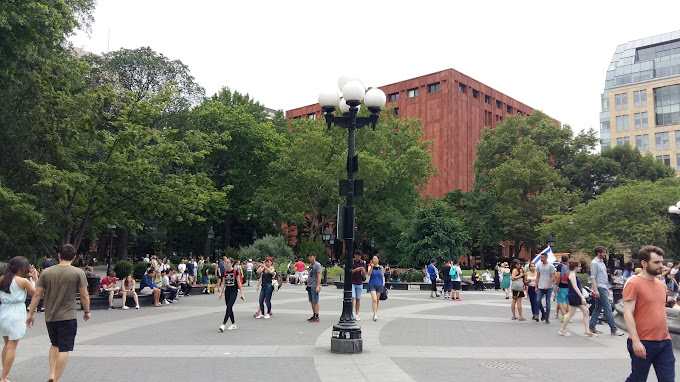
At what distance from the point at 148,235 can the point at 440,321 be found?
50.0m

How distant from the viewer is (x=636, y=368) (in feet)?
15.9

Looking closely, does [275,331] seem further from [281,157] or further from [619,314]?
[281,157]

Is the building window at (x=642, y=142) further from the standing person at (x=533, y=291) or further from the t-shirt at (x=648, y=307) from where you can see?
the t-shirt at (x=648, y=307)

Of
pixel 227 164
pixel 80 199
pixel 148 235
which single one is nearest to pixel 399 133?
pixel 227 164

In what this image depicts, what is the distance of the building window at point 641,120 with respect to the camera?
82.0 meters

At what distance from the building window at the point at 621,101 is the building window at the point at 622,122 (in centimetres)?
147

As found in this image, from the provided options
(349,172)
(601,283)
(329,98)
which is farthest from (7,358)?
(601,283)

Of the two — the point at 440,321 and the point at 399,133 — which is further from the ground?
the point at 399,133

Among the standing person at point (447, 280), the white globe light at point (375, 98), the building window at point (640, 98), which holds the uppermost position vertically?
the building window at point (640, 98)

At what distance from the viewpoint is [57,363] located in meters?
5.91

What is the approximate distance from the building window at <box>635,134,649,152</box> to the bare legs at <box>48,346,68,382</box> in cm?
9122

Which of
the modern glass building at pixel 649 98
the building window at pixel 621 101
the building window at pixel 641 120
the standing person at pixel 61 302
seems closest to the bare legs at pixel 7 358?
the standing person at pixel 61 302

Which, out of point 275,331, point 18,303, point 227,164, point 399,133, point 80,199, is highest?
point 399,133

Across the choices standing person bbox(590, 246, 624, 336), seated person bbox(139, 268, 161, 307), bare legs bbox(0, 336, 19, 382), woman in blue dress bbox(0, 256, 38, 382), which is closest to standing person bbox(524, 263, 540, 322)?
standing person bbox(590, 246, 624, 336)
